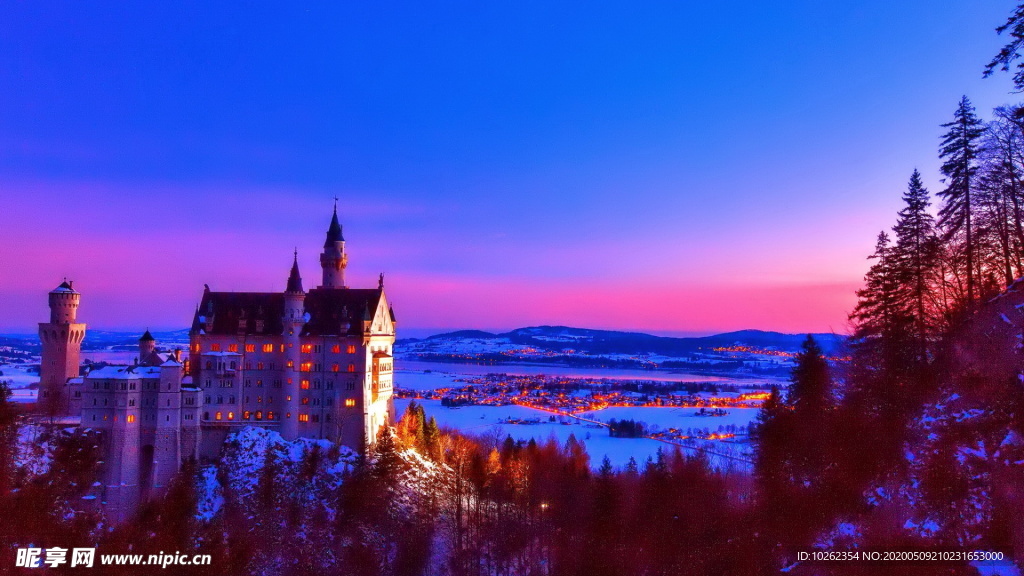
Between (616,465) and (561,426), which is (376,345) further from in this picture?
(561,426)

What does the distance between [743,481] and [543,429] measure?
62366 mm

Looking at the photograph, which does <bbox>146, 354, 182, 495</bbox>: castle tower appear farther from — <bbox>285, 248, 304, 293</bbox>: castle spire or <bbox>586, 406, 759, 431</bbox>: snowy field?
<bbox>586, 406, 759, 431</bbox>: snowy field

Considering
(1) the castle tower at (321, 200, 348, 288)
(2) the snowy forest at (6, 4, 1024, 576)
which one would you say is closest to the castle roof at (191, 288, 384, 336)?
(1) the castle tower at (321, 200, 348, 288)

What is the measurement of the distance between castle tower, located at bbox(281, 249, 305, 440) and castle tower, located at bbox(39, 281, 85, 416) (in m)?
22.0

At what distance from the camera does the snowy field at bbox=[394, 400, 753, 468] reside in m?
105

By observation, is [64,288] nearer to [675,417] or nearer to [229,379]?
[229,379]

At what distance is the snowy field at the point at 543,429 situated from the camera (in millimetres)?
104938

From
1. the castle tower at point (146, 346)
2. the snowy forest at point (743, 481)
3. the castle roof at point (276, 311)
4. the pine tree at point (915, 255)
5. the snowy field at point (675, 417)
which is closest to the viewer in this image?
the snowy forest at point (743, 481)

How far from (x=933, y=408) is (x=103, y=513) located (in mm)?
66360

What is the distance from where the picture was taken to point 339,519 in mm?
62031

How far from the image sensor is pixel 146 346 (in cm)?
6656

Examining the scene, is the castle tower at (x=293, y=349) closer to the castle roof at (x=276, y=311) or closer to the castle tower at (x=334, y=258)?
the castle roof at (x=276, y=311)

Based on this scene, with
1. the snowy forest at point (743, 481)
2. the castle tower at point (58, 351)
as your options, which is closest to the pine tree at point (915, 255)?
the snowy forest at point (743, 481)

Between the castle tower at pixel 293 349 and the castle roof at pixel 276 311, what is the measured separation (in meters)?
1.23
